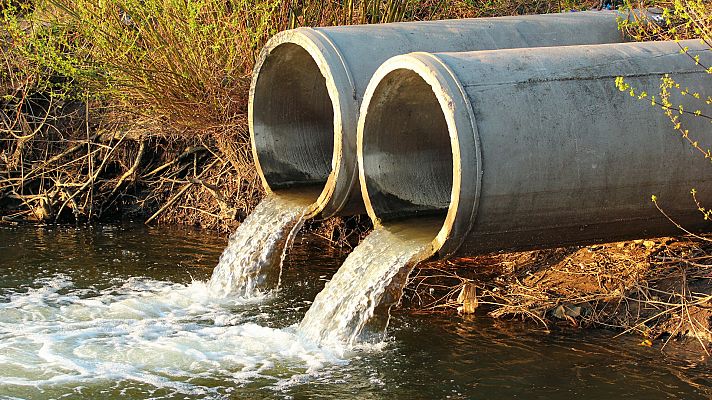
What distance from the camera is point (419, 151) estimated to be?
8.40 m

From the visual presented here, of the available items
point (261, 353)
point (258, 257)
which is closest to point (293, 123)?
point (258, 257)

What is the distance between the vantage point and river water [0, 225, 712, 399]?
6250 mm

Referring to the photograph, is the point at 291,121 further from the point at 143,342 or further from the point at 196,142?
the point at 143,342

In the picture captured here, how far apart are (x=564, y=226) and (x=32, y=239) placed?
5.71 m

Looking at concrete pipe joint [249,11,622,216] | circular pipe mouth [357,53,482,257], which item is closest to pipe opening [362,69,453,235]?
circular pipe mouth [357,53,482,257]

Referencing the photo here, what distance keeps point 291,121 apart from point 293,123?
0.09 feet

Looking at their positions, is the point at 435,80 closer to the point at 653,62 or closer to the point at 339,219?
the point at 653,62

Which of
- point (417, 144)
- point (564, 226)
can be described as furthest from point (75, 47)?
point (564, 226)

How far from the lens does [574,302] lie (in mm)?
7559

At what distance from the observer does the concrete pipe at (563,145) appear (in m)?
6.52

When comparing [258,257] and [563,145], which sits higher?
[563,145]

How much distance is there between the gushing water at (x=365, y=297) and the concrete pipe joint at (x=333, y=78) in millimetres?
1001

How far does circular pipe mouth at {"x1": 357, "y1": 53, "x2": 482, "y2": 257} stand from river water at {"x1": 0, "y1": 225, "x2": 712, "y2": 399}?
0.76 m

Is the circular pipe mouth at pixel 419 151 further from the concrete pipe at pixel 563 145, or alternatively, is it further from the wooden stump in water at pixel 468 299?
the wooden stump in water at pixel 468 299
